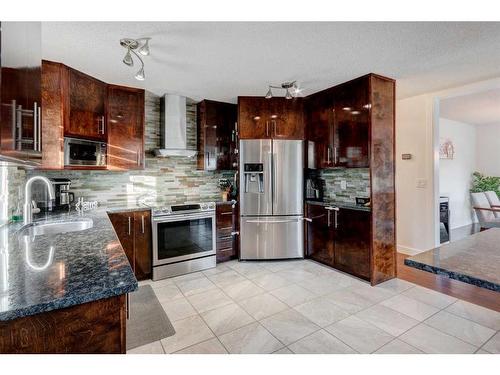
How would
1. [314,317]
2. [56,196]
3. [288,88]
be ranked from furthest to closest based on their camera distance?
[288,88] → [56,196] → [314,317]

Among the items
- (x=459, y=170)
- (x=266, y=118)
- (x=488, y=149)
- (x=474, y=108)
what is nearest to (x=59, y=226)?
(x=266, y=118)

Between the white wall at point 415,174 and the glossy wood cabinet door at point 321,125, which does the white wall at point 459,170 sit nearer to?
the white wall at point 415,174

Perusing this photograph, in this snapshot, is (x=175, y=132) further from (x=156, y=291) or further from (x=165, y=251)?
(x=156, y=291)

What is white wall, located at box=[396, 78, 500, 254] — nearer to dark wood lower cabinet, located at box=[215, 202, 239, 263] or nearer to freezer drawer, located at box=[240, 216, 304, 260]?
freezer drawer, located at box=[240, 216, 304, 260]

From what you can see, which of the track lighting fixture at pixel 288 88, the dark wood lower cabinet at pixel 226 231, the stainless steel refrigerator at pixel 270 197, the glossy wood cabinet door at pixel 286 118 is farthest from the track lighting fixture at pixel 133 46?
the dark wood lower cabinet at pixel 226 231

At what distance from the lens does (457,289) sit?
9.17 ft

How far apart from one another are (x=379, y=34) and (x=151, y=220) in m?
2.89

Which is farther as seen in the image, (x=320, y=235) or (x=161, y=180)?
(x=161, y=180)

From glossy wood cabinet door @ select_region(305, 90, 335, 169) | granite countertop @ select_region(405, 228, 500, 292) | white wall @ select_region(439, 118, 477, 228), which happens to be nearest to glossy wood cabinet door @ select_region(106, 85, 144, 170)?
glossy wood cabinet door @ select_region(305, 90, 335, 169)

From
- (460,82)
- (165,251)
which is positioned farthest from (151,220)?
(460,82)

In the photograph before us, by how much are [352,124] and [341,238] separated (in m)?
1.38

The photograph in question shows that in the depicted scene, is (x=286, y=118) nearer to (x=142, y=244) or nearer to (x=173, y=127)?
(x=173, y=127)

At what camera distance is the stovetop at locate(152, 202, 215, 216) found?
318 cm

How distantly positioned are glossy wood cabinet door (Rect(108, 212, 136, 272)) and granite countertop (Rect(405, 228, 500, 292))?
2757 millimetres
